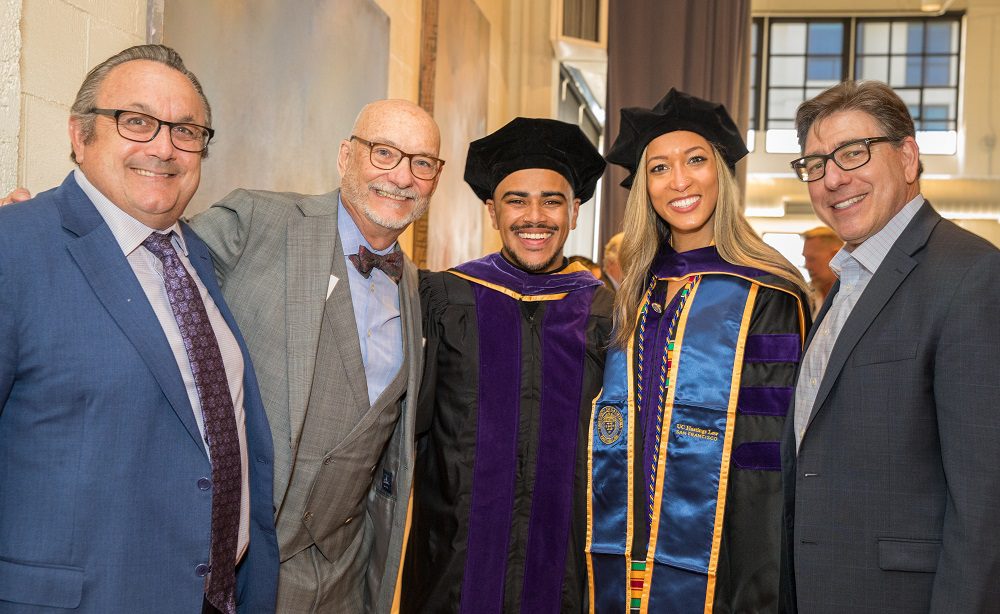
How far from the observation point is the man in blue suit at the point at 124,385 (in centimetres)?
148

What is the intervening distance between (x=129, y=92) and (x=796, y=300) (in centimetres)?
177

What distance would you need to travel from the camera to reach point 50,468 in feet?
4.91

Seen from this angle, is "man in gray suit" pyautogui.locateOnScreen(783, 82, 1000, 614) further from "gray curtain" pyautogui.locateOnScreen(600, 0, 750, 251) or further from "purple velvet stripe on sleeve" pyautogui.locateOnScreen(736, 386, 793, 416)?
"gray curtain" pyautogui.locateOnScreen(600, 0, 750, 251)

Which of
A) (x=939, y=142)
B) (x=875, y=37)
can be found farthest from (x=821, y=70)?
(x=939, y=142)

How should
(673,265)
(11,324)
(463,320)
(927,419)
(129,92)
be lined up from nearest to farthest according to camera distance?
(11,324) → (129,92) → (927,419) → (673,265) → (463,320)

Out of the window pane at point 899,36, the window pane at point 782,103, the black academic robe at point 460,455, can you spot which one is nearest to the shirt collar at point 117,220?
the black academic robe at point 460,455

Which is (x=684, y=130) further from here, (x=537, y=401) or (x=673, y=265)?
(x=537, y=401)

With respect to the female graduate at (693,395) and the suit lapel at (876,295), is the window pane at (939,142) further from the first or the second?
the suit lapel at (876,295)

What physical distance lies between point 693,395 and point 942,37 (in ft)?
43.1

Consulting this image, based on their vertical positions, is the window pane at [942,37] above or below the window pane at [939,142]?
above

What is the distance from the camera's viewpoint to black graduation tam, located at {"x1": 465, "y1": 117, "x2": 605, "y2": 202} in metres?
3.10

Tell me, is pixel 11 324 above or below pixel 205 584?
above

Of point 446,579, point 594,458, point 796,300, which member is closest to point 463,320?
point 594,458

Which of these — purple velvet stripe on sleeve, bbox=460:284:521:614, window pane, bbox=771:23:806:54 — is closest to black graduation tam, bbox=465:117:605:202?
purple velvet stripe on sleeve, bbox=460:284:521:614
